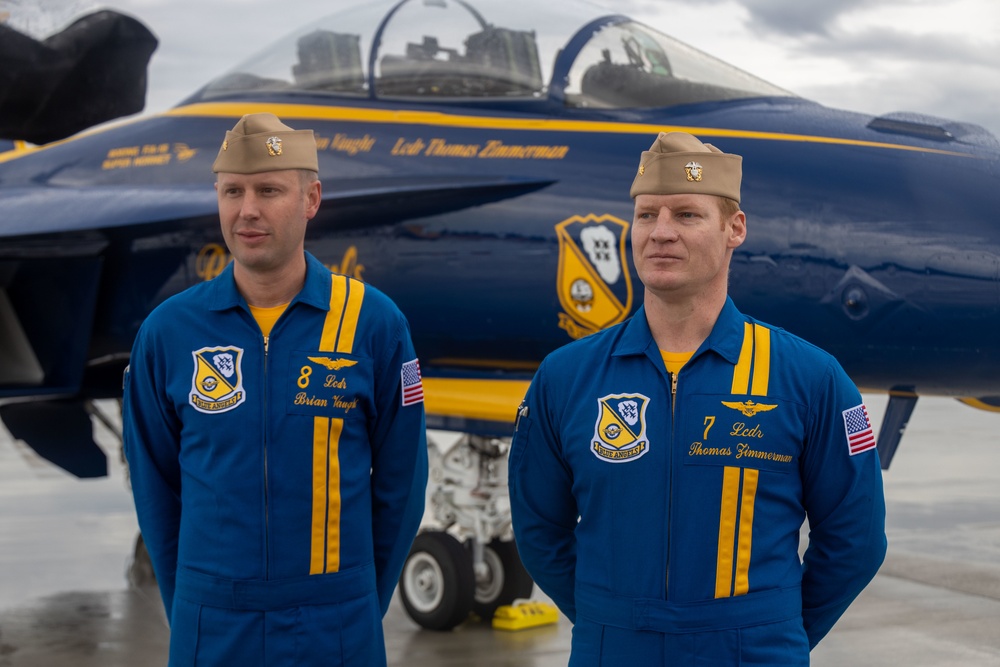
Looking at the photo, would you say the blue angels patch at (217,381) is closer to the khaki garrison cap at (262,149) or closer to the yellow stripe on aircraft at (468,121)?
the khaki garrison cap at (262,149)

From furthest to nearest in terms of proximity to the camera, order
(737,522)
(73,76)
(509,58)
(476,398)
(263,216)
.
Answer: (73,76) < (509,58) < (476,398) < (263,216) < (737,522)

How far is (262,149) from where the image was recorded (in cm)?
271

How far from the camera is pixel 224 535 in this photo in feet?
8.81

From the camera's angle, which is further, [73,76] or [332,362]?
[73,76]

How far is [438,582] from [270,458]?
11.6 ft

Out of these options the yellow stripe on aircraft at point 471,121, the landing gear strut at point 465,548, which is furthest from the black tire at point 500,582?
the yellow stripe on aircraft at point 471,121

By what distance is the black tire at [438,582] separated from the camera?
237 inches

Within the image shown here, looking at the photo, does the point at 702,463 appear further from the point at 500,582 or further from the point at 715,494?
the point at 500,582

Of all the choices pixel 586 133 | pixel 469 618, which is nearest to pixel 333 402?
pixel 586 133

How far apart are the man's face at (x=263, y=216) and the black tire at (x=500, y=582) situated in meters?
3.71

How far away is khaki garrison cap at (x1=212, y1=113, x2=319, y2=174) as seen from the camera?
2.71 m

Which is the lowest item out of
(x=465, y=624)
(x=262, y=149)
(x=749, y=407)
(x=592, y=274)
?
(x=465, y=624)

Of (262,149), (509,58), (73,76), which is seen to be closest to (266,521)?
(262,149)

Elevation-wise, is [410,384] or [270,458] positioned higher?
[410,384]
